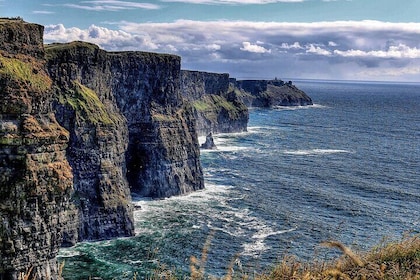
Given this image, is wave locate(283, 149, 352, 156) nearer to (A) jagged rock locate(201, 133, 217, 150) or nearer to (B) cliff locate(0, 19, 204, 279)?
(A) jagged rock locate(201, 133, 217, 150)

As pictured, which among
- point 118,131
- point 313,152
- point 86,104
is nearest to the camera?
point 86,104

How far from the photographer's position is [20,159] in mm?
39250

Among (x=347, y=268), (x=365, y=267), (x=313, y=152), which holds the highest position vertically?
(x=365, y=267)

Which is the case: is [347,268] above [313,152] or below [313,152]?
above

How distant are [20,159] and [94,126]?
77.5 ft

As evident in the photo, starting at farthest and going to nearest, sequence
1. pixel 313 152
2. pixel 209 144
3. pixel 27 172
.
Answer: pixel 209 144, pixel 313 152, pixel 27 172

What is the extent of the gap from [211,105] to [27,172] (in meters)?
139

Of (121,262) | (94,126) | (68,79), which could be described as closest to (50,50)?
(68,79)

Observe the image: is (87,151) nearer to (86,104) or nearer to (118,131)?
(86,104)

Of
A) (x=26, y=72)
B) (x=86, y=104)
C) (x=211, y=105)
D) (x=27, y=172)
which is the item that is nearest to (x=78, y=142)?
(x=86, y=104)

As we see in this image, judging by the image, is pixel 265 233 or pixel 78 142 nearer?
pixel 78 142

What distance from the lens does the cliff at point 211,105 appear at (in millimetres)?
165625

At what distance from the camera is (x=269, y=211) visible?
245ft

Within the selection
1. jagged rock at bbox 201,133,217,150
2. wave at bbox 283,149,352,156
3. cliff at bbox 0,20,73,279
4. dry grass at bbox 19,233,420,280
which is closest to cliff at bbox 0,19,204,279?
cliff at bbox 0,20,73,279
